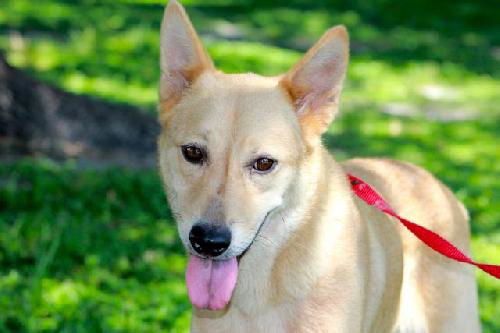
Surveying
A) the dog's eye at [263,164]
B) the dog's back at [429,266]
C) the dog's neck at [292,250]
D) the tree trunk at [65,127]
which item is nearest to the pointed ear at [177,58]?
the dog's eye at [263,164]

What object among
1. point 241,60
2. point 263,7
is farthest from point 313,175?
point 263,7

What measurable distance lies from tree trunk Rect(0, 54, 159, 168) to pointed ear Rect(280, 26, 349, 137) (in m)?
5.27

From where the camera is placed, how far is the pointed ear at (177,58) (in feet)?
16.4

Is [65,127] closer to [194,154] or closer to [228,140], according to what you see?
[194,154]

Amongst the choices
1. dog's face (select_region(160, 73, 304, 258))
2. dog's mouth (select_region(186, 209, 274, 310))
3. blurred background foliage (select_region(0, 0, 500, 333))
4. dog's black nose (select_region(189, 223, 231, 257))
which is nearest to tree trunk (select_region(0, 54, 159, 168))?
blurred background foliage (select_region(0, 0, 500, 333))

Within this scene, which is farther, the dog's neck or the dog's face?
the dog's neck

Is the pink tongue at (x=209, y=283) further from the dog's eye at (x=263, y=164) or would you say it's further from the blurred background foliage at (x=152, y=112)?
the blurred background foliage at (x=152, y=112)

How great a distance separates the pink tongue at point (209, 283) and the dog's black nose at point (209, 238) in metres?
0.19

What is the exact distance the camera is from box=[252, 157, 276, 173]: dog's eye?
4672 millimetres

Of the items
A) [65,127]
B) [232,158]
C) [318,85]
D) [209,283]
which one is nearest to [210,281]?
[209,283]

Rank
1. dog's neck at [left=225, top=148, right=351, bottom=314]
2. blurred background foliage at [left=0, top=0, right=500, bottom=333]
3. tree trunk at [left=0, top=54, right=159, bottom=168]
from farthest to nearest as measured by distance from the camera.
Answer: tree trunk at [left=0, top=54, right=159, bottom=168]
blurred background foliage at [left=0, top=0, right=500, bottom=333]
dog's neck at [left=225, top=148, right=351, bottom=314]

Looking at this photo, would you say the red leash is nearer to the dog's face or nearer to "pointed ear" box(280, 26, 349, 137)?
"pointed ear" box(280, 26, 349, 137)

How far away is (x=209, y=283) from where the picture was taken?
4621 mm

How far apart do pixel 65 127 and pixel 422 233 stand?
5911mm
